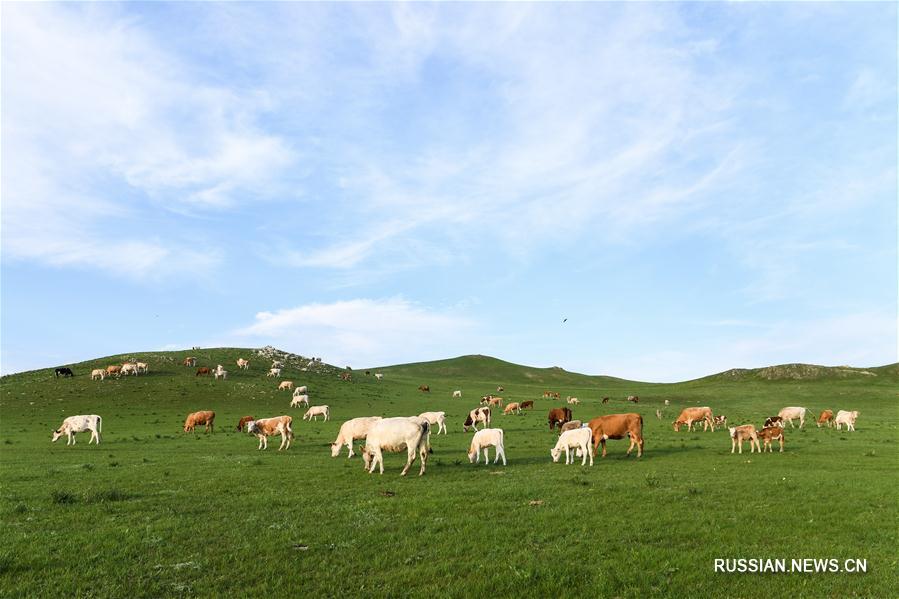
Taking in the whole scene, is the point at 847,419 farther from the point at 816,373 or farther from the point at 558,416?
the point at 816,373

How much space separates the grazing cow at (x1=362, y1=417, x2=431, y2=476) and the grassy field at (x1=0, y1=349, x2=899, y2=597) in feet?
2.89

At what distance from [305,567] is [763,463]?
21635 mm

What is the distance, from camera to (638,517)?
41.8 ft

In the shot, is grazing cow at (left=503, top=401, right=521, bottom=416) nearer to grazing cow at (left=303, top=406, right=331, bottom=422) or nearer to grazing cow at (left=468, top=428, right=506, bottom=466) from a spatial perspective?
grazing cow at (left=303, top=406, right=331, bottom=422)

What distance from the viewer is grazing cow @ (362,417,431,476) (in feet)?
63.0

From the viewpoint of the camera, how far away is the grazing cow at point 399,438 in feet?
63.0

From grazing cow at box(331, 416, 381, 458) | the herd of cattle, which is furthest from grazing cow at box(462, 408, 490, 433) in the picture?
grazing cow at box(331, 416, 381, 458)

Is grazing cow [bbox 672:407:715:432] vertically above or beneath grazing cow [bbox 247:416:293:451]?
beneath

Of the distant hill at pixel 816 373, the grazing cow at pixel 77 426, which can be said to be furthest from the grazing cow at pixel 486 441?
the distant hill at pixel 816 373

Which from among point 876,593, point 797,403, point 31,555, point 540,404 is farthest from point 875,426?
point 31,555

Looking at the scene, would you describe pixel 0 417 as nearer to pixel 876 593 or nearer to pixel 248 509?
pixel 248 509

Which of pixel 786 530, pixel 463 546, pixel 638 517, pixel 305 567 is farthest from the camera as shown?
pixel 638 517

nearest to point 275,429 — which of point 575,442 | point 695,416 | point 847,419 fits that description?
point 575,442

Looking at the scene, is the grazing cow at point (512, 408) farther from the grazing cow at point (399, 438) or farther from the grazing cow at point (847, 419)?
the grazing cow at point (399, 438)
